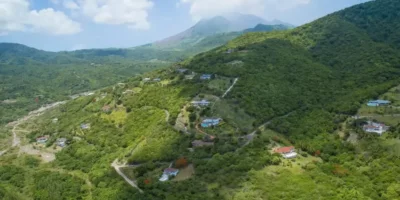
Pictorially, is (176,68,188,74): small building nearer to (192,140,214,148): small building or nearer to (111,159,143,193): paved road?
(192,140,214,148): small building

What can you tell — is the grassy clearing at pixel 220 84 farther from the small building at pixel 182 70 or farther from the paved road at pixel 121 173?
the paved road at pixel 121 173

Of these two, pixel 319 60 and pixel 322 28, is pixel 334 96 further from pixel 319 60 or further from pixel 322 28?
pixel 322 28

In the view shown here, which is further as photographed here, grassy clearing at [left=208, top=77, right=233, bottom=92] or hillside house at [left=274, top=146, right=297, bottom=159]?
grassy clearing at [left=208, top=77, right=233, bottom=92]

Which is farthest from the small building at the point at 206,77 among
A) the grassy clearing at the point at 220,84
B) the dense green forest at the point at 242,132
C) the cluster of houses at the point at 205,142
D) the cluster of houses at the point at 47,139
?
the cluster of houses at the point at 47,139

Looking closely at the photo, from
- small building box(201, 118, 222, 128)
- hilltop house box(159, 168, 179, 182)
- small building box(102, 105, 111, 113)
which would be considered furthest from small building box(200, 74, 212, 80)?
hilltop house box(159, 168, 179, 182)

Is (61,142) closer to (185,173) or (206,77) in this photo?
(206,77)

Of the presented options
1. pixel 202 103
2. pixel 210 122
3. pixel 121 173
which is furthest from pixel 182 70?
pixel 121 173
